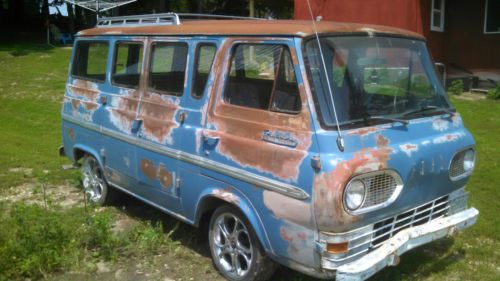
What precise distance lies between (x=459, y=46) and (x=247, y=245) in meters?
13.4

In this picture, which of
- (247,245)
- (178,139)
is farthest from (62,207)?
(247,245)

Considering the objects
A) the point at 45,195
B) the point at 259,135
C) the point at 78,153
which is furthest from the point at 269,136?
the point at 45,195

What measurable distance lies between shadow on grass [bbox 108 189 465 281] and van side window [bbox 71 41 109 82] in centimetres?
164

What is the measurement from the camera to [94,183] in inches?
254

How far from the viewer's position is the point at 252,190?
3941 mm

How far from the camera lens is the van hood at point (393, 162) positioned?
3.45 metres

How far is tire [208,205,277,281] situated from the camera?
13.4 ft

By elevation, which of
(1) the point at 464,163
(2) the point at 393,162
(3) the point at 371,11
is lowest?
(1) the point at 464,163

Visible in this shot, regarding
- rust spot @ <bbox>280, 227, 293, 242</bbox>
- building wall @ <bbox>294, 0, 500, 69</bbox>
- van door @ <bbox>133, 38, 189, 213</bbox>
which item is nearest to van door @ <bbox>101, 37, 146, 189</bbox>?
van door @ <bbox>133, 38, 189, 213</bbox>

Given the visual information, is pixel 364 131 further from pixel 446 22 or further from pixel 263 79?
pixel 446 22

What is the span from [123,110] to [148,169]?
728mm

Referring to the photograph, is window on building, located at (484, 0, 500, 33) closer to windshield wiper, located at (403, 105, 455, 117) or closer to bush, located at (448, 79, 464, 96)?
bush, located at (448, 79, 464, 96)

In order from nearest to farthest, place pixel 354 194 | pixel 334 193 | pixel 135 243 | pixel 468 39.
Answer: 1. pixel 334 193
2. pixel 354 194
3. pixel 135 243
4. pixel 468 39

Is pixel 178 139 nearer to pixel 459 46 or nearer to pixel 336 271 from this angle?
pixel 336 271
